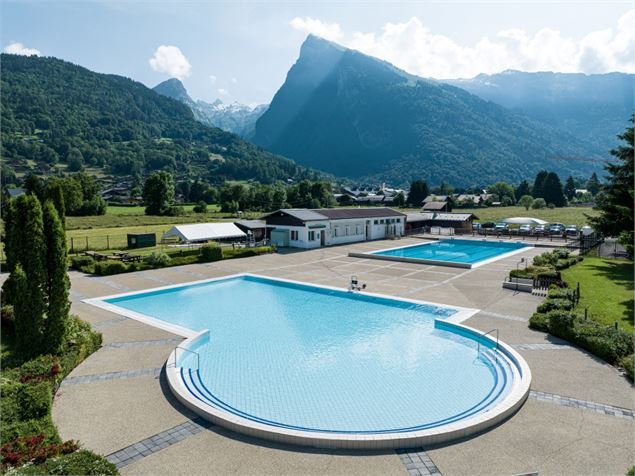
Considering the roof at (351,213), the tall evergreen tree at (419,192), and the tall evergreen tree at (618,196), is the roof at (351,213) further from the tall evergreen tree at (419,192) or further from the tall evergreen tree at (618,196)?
the tall evergreen tree at (419,192)

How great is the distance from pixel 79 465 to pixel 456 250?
3790 centimetres

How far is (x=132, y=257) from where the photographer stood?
29016mm

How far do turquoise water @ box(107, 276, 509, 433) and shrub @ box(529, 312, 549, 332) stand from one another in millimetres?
2581

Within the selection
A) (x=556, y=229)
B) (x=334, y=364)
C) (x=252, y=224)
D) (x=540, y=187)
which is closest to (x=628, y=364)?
(x=334, y=364)

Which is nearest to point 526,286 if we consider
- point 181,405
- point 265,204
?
point 181,405

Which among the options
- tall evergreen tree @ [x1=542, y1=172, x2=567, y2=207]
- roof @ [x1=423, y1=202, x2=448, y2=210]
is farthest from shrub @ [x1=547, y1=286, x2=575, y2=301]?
tall evergreen tree @ [x1=542, y1=172, x2=567, y2=207]

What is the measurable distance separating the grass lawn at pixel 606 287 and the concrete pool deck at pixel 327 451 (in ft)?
12.2

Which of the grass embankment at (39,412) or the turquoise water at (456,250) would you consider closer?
the grass embankment at (39,412)

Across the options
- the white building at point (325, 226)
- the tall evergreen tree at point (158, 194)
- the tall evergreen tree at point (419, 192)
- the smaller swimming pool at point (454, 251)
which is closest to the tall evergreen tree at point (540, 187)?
the tall evergreen tree at point (419, 192)

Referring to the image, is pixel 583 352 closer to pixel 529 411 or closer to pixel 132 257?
pixel 529 411

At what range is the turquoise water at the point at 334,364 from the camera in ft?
32.7

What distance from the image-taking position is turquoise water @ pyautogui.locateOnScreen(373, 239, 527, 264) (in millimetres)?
35188

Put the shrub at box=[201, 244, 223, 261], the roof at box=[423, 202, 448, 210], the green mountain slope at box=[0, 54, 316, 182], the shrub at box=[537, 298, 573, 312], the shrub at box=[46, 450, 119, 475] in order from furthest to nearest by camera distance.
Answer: the green mountain slope at box=[0, 54, 316, 182] → the roof at box=[423, 202, 448, 210] → the shrub at box=[201, 244, 223, 261] → the shrub at box=[537, 298, 573, 312] → the shrub at box=[46, 450, 119, 475]

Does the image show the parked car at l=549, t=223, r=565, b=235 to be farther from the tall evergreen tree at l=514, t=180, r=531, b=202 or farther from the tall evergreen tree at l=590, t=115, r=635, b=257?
the tall evergreen tree at l=514, t=180, r=531, b=202
